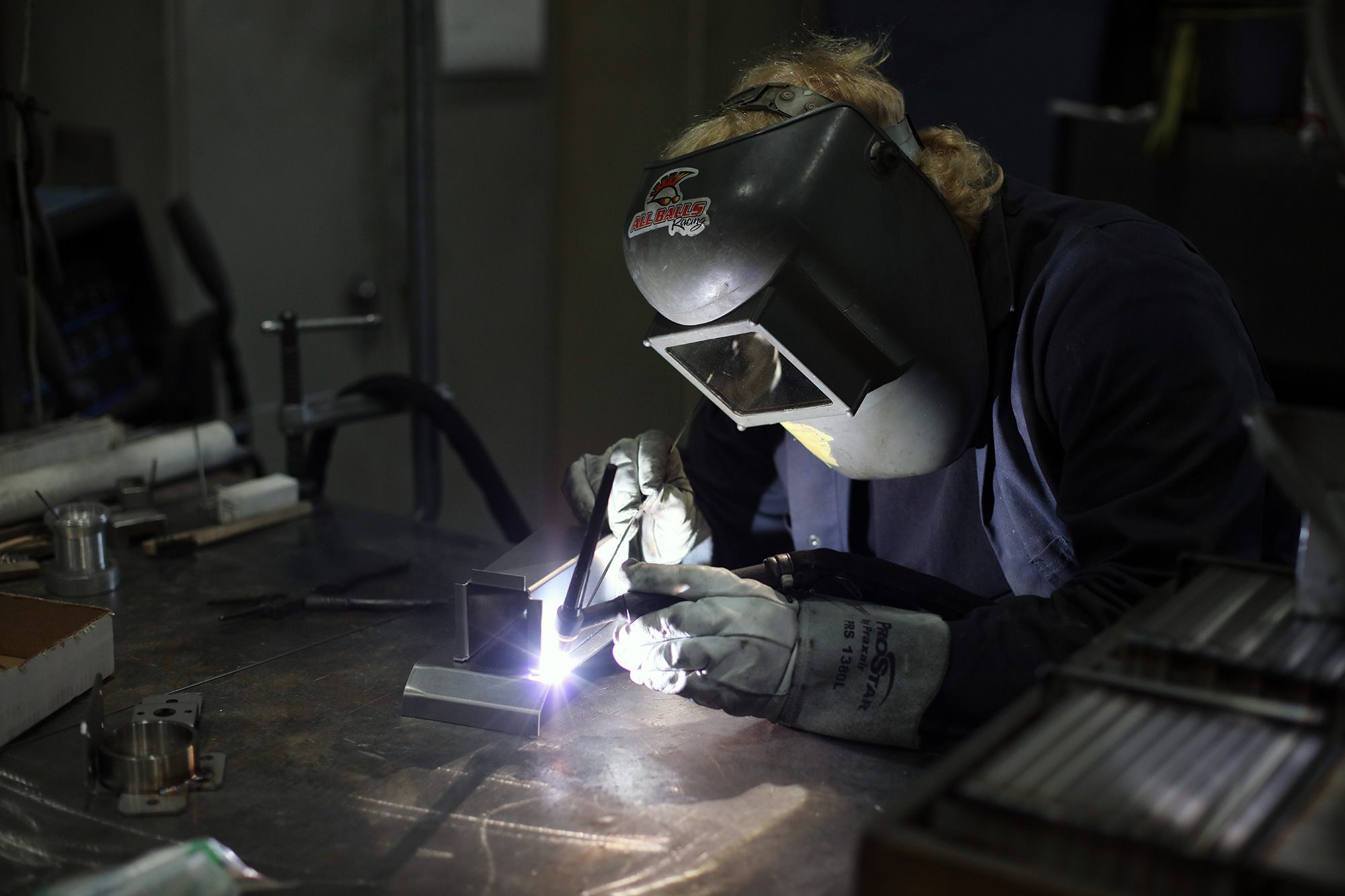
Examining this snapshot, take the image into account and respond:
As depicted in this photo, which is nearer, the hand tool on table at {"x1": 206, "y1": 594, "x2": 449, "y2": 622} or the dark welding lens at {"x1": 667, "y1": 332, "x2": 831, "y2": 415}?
the dark welding lens at {"x1": 667, "y1": 332, "x2": 831, "y2": 415}

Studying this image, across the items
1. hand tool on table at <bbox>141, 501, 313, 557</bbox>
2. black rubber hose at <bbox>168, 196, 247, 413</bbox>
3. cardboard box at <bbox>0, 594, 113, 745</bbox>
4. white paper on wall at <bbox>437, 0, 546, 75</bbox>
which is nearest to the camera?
cardboard box at <bbox>0, 594, 113, 745</bbox>

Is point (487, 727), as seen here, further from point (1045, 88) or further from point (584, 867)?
point (1045, 88)

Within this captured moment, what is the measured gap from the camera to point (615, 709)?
47.9 inches

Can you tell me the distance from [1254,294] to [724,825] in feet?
9.77

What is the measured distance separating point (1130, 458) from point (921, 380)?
0.75 feet

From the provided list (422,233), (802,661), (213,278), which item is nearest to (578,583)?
(802,661)

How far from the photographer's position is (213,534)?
181 cm

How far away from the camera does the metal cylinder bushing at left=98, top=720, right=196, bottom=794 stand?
1015 millimetres

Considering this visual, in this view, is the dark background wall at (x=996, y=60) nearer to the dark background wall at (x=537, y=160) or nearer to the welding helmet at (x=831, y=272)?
the dark background wall at (x=537, y=160)

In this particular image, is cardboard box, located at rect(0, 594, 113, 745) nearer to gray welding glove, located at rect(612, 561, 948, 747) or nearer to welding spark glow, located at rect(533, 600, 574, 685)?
welding spark glow, located at rect(533, 600, 574, 685)

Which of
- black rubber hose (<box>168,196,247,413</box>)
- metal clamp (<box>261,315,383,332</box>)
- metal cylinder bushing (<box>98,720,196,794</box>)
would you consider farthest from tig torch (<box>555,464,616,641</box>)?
black rubber hose (<box>168,196,247,413</box>)

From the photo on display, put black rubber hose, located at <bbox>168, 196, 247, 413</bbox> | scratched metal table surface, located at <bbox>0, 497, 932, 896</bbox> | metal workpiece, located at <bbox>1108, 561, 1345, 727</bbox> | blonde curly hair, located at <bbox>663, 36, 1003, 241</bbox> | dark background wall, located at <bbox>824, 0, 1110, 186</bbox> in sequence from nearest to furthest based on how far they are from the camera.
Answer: metal workpiece, located at <bbox>1108, 561, 1345, 727</bbox> < scratched metal table surface, located at <bbox>0, 497, 932, 896</bbox> < blonde curly hair, located at <bbox>663, 36, 1003, 241</bbox> < black rubber hose, located at <bbox>168, 196, 247, 413</bbox> < dark background wall, located at <bbox>824, 0, 1110, 186</bbox>

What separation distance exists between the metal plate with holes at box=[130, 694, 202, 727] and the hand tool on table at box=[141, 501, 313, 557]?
0.60 metres

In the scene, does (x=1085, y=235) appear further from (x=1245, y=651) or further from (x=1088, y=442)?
(x=1245, y=651)
